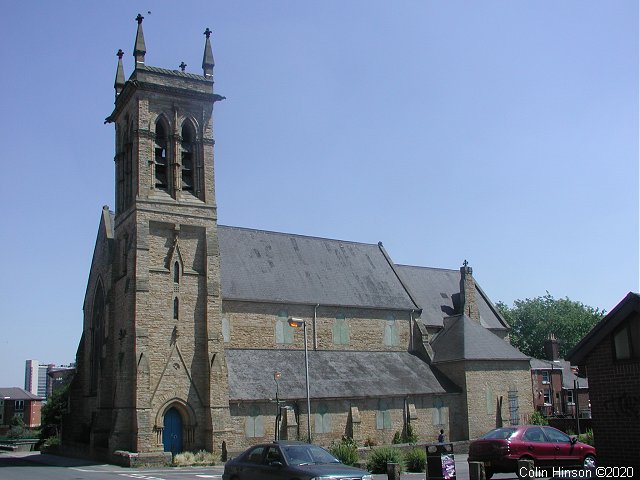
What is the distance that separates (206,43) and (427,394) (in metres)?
24.9

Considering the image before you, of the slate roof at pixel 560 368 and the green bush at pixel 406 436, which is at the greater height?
the slate roof at pixel 560 368

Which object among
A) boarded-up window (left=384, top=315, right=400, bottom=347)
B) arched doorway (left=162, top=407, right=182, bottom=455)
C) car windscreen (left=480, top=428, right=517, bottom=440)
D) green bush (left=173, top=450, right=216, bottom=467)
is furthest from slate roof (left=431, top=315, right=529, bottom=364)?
car windscreen (left=480, top=428, right=517, bottom=440)

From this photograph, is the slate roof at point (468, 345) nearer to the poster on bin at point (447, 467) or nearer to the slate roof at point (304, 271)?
the slate roof at point (304, 271)

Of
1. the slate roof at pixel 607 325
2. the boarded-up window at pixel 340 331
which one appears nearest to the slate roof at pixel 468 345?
the boarded-up window at pixel 340 331

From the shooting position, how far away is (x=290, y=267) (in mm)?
46062

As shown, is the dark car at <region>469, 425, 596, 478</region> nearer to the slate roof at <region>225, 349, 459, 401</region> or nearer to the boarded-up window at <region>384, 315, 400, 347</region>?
the slate roof at <region>225, 349, 459, 401</region>

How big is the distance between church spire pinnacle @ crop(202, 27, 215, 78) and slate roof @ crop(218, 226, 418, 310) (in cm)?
979

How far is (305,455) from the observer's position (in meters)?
17.0

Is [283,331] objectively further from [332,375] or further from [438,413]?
[438,413]

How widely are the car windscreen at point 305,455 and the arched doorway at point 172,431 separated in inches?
766

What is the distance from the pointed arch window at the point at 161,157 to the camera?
39.4 metres

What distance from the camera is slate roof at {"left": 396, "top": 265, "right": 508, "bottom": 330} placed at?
51.8m

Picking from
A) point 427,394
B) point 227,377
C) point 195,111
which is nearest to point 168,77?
point 195,111

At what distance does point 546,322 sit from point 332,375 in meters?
55.5
